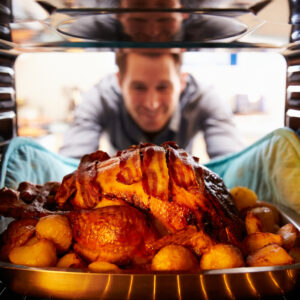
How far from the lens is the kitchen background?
9.14 ft

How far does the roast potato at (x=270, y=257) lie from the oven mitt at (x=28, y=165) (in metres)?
0.80

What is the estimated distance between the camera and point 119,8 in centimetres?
84

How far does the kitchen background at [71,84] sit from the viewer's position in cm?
279

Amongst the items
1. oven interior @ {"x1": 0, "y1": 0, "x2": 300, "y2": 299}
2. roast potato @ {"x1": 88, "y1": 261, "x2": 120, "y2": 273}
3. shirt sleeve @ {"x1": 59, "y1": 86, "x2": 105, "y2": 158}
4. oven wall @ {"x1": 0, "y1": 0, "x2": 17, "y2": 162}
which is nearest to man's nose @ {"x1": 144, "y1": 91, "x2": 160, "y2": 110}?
shirt sleeve @ {"x1": 59, "y1": 86, "x2": 105, "y2": 158}

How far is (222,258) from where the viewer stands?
0.77 meters

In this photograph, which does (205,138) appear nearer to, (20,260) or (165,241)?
(165,241)

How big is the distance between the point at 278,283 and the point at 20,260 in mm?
568

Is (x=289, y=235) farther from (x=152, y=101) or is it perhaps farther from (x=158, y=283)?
(x=152, y=101)

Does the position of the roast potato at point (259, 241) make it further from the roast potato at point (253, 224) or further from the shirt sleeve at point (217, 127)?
the shirt sleeve at point (217, 127)

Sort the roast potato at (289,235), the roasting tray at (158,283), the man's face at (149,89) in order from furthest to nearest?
the man's face at (149,89)
the roast potato at (289,235)
the roasting tray at (158,283)

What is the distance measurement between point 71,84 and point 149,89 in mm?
905

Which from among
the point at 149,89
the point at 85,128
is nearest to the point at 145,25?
the point at 149,89

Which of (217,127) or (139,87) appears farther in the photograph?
(217,127)

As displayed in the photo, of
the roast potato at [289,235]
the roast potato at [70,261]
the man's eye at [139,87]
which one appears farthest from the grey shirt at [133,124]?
the roast potato at [70,261]
